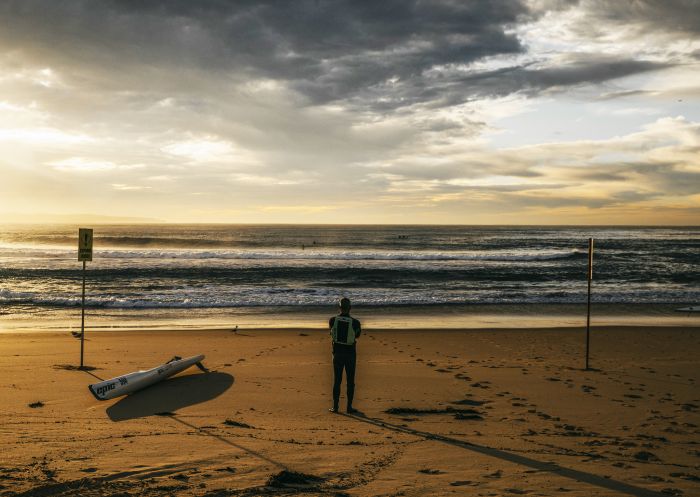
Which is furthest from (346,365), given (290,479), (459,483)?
(459,483)

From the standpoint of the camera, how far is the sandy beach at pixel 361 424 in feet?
16.7

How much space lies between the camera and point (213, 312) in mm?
20312

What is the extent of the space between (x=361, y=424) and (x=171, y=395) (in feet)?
11.0

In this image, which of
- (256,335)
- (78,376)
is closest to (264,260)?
(256,335)

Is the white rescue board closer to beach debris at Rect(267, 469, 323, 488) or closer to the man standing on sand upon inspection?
the man standing on sand

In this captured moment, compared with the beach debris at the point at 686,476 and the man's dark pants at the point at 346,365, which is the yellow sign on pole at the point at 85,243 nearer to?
the man's dark pants at the point at 346,365

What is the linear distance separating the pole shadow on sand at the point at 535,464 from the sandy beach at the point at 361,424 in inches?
0.9

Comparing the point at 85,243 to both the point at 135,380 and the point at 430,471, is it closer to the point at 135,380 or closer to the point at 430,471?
the point at 135,380

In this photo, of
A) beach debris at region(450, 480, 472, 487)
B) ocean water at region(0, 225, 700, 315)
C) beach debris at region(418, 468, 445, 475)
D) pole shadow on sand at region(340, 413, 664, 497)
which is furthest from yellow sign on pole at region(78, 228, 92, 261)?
ocean water at region(0, 225, 700, 315)

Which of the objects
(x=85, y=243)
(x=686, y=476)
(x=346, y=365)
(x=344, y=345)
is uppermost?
(x=85, y=243)

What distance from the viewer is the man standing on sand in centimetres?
777

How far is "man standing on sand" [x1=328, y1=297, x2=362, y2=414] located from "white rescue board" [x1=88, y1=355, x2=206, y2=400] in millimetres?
3311

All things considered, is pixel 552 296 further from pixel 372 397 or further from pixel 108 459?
pixel 108 459

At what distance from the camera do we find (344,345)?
7938 mm
